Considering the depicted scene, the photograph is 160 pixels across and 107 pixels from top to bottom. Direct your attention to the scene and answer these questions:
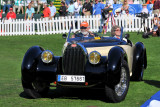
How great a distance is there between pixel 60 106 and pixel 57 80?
0.72 metres

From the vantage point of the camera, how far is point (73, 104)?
→ 9.49m

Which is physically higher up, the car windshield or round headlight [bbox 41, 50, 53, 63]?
the car windshield

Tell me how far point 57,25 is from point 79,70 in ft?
61.9

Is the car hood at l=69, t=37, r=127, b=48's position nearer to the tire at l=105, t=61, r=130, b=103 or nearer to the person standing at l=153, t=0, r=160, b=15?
the tire at l=105, t=61, r=130, b=103

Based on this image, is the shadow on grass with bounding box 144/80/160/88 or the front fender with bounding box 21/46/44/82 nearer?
the front fender with bounding box 21/46/44/82

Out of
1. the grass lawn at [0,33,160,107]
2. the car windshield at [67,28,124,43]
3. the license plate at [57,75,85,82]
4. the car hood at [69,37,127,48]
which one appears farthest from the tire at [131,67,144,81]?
the license plate at [57,75,85,82]

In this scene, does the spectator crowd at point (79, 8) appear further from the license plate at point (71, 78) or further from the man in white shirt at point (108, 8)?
the license plate at point (71, 78)

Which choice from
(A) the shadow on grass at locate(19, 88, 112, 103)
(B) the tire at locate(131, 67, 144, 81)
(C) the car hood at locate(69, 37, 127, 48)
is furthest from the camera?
(B) the tire at locate(131, 67, 144, 81)

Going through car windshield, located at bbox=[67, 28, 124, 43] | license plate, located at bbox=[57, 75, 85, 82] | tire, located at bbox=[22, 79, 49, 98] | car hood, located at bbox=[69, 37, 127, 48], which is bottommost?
tire, located at bbox=[22, 79, 49, 98]

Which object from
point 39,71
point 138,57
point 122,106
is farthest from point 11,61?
point 122,106

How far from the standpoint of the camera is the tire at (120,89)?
9.47m

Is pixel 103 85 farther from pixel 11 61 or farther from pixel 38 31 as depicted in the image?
pixel 38 31

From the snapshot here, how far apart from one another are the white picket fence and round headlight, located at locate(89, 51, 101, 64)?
17.2 metres

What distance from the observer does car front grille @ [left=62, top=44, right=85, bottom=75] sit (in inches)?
384
